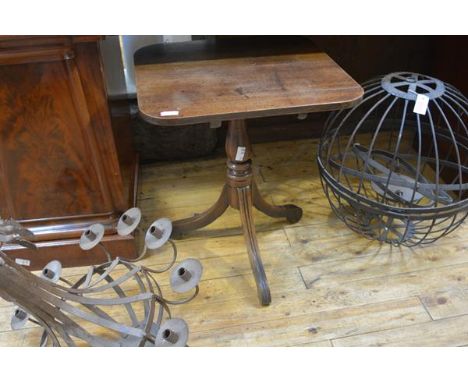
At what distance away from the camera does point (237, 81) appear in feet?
3.42

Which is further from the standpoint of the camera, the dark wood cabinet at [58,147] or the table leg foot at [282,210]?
the table leg foot at [282,210]

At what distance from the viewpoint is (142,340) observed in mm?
938

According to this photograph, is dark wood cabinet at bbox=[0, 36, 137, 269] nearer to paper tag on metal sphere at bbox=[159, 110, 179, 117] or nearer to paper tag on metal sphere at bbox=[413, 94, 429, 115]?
paper tag on metal sphere at bbox=[159, 110, 179, 117]

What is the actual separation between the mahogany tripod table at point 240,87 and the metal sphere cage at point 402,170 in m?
0.14

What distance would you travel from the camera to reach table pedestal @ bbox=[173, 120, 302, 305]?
126 centimetres

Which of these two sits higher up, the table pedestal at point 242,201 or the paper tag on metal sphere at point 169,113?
the paper tag on metal sphere at point 169,113

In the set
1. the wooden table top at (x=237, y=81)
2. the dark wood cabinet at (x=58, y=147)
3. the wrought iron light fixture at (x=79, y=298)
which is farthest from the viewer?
the dark wood cabinet at (x=58, y=147)

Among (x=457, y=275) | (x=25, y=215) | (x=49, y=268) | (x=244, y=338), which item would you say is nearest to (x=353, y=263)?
(x=457, y=275)

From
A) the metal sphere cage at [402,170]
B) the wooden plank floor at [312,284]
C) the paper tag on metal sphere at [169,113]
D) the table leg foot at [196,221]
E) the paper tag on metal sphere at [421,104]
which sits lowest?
the wooden plank floor at [312,284]

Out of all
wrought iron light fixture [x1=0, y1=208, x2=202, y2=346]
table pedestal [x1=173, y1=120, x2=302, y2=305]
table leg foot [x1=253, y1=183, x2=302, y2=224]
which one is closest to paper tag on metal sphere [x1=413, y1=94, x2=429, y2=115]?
table pedestal [x1=173, y1=120, x2=302, y2=305]

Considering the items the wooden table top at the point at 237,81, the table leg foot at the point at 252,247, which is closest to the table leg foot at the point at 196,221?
the table leg foot at the point at 252,247

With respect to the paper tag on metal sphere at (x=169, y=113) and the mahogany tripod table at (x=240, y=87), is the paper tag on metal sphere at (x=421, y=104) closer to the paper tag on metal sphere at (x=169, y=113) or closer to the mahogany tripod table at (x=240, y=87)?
the mahogany tripod table at (x=240, y=87)

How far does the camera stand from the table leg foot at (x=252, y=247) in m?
1.28
